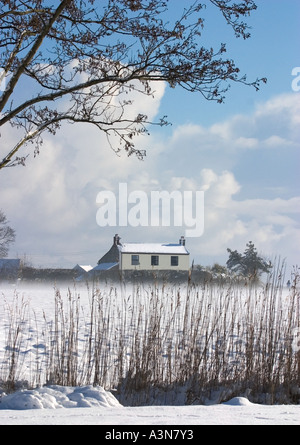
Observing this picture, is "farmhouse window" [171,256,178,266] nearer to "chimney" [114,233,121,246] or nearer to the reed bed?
"chimney" [114,233,121,246]

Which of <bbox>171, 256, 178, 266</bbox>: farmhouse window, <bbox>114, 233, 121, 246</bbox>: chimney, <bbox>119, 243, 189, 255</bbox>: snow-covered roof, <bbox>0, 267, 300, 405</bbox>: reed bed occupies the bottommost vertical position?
<bbox>0, 267, 300, 405</bbox>: reed bed

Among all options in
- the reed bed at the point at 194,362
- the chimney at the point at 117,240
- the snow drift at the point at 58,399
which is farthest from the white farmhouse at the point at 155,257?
the snow drift at the point at 58,399

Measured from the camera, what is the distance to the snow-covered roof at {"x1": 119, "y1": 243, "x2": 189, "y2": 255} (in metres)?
26.5

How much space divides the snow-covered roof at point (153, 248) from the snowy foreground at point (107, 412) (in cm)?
2251

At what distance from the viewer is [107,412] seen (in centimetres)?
290

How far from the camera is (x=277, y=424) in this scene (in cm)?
262

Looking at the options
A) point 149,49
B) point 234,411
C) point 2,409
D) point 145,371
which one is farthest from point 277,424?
point 149,49

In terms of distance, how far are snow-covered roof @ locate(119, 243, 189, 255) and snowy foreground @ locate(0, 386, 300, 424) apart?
22.5 m

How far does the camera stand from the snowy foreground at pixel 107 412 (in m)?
2.57

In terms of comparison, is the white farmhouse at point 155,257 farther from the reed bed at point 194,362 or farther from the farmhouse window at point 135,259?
the reed bed at point 194,362

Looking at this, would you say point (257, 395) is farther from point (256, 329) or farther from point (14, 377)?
point (14, 377)

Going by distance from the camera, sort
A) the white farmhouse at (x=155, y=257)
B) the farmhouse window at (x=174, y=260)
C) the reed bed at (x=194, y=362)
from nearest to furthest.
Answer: the reed bed at (x=194, y=362) → the white farmhouse at (x=155, y=257) → the farmhouse window at (x=174, y=260)

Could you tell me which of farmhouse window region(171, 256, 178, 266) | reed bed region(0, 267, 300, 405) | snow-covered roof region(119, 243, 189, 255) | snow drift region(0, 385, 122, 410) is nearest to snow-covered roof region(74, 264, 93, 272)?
snow-covered roof region(119, 243, 189, 255)

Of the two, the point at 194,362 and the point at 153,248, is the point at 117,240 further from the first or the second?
the point at 194,362
